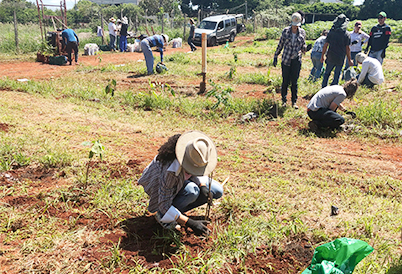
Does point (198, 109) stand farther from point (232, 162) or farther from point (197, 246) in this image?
point (197, 246)

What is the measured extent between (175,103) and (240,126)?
5.57 ft

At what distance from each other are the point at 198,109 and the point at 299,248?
4.48 metres

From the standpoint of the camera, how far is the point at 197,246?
3014mm

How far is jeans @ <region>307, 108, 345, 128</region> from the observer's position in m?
5.57

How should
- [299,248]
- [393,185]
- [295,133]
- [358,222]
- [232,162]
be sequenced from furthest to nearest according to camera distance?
[295,133], [232,162], [393,185], [358,222], [299,248]

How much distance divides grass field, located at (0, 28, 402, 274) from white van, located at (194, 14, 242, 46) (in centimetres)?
1254

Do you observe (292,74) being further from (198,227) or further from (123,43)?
(123,43)

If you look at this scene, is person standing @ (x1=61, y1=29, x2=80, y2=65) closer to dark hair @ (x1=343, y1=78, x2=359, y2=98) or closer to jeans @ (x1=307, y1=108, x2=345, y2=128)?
jeans @ (x1=307, y1=108, x2=345, y2=128)

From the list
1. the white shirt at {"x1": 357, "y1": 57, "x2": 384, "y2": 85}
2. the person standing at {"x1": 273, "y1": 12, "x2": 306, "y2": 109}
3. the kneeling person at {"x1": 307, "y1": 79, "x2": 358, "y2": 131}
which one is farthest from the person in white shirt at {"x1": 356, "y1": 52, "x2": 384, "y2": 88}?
the kneeling person at {"x1": 307, "y1": 79, "x2": 358, "y2": 131}

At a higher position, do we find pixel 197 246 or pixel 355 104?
pixel 355 104

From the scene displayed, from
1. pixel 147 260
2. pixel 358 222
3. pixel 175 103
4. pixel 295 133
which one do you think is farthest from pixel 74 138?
pixel 358 222

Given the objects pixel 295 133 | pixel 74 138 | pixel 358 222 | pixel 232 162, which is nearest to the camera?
pixel 358 222

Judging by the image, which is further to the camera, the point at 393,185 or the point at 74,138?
the point at 74,138

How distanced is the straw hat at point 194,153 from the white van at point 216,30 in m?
17.3
